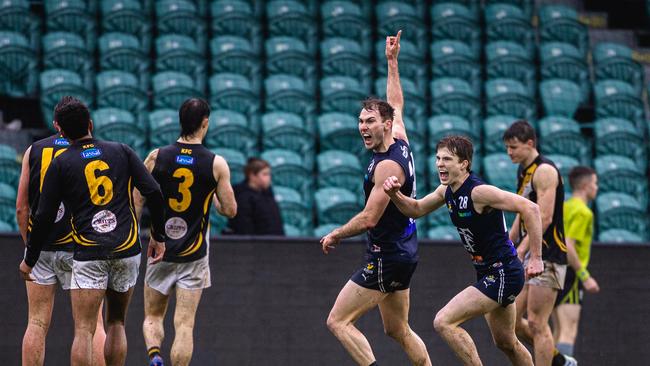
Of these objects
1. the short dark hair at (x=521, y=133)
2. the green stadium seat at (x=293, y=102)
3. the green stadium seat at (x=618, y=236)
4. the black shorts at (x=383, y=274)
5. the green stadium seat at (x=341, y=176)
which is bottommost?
the green stadium seat at (x=618, y=236)

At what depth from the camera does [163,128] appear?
13102 millimetres

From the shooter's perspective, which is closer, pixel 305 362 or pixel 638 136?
pixel 305 362

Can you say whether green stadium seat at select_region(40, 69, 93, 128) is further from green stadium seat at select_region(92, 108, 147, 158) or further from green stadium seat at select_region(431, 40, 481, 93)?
green stadium seat at select_region(431, 40, 481, 93)

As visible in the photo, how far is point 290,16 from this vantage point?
15.4 metres

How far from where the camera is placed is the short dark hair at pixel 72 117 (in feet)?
24.5

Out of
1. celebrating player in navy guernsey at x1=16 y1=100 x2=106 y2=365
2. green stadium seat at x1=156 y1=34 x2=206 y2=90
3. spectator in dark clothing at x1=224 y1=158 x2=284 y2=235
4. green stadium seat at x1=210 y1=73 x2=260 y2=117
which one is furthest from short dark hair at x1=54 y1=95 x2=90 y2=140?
green stadium seat at x1=156 y1=34 x2=206 y2=90

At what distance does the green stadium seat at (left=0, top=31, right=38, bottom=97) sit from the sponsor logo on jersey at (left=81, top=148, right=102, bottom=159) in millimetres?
6597

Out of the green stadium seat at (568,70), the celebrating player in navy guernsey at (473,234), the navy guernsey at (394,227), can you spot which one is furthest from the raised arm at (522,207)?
the green stadium seat at (568,70)

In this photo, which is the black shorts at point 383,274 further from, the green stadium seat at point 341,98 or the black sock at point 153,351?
the green stadium seat at point 341,98

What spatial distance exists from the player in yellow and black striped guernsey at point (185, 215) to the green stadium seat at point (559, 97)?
7.65 metres

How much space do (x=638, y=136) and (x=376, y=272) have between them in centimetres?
758

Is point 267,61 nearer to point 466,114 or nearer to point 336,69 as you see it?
point 336,69

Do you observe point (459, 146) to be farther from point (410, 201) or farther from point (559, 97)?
point (559, 97)

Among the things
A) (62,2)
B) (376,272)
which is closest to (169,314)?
(376,272)
